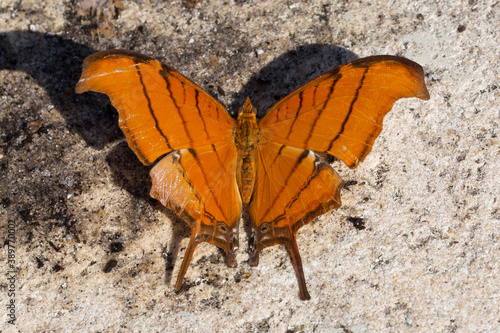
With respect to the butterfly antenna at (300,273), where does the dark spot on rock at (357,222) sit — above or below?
above

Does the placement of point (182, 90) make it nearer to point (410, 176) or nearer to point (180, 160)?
point (180, 160)

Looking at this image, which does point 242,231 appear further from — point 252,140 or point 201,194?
point 252,140

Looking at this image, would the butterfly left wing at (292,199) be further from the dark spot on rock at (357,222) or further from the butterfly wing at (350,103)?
the dark spot on rock at (357,222)

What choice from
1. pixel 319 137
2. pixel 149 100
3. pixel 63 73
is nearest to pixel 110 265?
pixel 149 100

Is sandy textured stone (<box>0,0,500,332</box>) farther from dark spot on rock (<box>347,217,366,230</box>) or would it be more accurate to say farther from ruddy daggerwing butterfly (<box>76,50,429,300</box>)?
ruddy daggerwing butterfly (<box>76,50,429,300</box>)

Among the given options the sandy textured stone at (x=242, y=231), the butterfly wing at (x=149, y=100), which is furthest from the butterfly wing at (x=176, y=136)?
the sandy textured stone at (x=242, y=231)

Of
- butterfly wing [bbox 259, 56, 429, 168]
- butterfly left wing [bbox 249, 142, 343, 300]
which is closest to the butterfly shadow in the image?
butterfly left wing [bbox 249, 142, 343, 300]

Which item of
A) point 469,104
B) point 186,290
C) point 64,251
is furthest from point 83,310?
point 469,104
